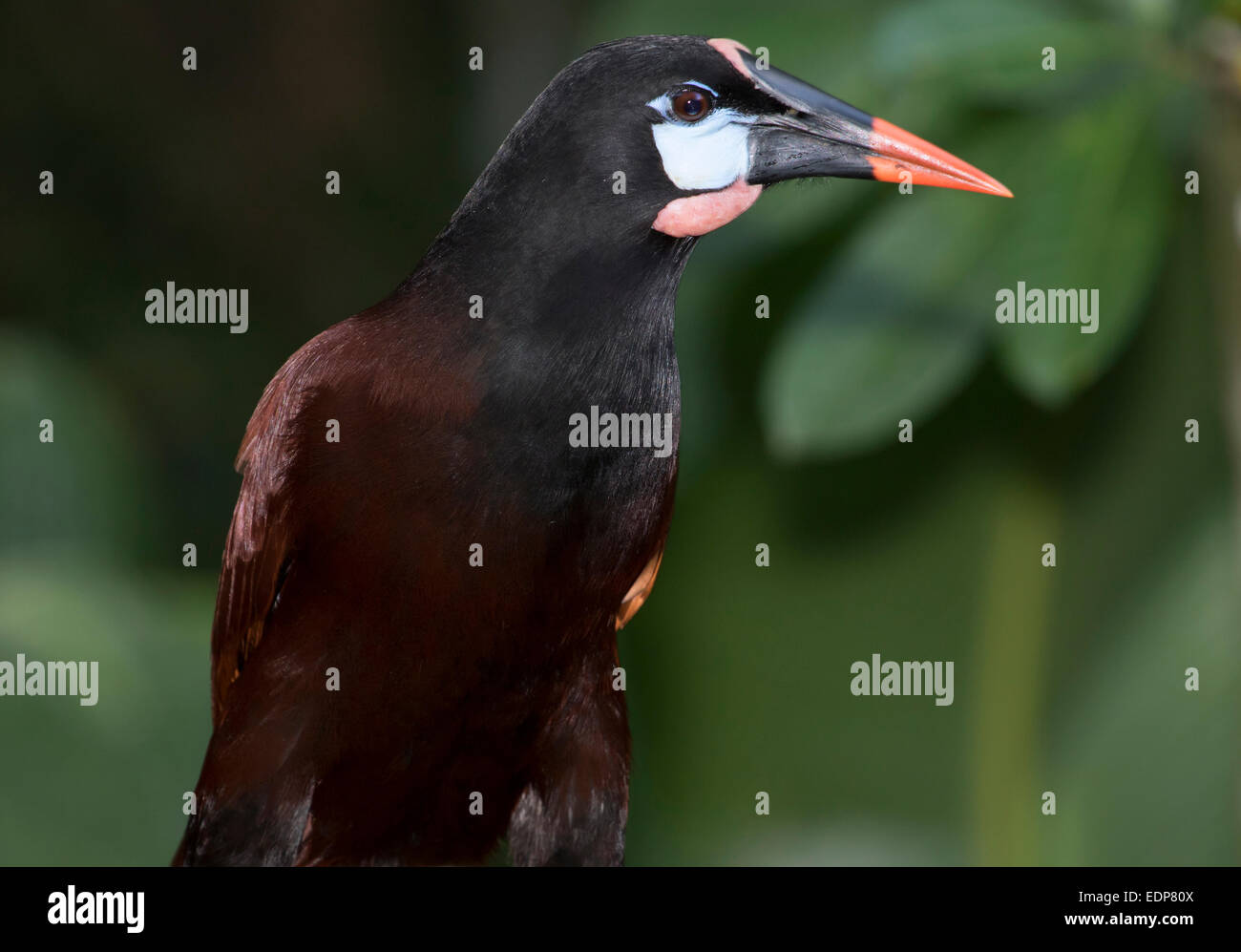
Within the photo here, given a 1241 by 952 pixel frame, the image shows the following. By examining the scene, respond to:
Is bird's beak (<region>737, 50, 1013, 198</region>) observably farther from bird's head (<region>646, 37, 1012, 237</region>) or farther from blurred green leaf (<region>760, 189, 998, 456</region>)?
blurred green leaf (<region>760, 189, 998, 456</region>)

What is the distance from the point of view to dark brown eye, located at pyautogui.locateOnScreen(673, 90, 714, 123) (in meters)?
0.93

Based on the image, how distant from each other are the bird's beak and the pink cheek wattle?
11 millimetres

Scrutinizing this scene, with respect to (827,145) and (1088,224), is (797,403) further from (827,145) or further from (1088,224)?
(827,145)

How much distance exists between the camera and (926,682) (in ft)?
6.35

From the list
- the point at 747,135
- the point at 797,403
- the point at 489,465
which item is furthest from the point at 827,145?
the point at 797,403

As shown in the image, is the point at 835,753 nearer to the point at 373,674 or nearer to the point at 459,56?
the point at 373,674

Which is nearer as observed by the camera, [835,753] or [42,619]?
[42,619]

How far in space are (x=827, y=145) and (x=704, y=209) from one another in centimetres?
9

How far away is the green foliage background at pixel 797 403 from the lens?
1.37 meters

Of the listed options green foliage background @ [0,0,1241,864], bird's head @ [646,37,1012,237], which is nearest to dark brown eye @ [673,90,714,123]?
bird's head @ [646,37,1012,237]

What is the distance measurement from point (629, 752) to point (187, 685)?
576 millimetres

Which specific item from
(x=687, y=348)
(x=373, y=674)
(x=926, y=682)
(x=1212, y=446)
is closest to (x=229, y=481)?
(x=687, y=348)

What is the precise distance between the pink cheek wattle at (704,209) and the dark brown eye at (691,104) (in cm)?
5

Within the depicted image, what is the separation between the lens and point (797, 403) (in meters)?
1.33
